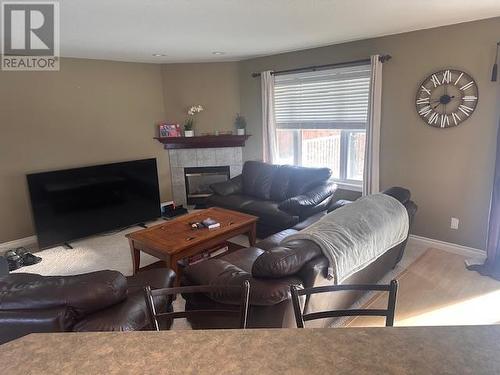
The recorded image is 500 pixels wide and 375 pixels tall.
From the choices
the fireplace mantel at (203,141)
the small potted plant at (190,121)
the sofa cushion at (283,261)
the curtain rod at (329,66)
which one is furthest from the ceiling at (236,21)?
the sofa cushion at (283,261)

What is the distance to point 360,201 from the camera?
9.76 ft

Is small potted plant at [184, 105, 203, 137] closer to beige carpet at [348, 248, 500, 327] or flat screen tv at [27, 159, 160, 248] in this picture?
flat screen tv at [27, 159, 160, 248]

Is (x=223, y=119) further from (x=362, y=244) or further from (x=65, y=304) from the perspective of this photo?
(x=65, y=304)

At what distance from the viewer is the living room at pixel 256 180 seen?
87 cm

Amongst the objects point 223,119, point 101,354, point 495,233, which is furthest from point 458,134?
point 101,354

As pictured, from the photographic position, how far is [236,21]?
3.16 meters

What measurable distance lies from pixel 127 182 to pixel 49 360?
14.2 feet

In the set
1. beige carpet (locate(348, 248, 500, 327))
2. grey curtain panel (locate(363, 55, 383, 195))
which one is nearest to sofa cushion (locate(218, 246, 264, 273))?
beige carpet (locate(348, 248, 500, 327))

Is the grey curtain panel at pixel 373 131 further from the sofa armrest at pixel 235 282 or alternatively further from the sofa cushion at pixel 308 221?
the sofa armrest at pixel 235 282

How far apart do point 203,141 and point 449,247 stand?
3.93 meters

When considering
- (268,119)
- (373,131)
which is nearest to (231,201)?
(268,119)

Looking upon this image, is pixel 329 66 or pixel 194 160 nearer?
pixel 329 66

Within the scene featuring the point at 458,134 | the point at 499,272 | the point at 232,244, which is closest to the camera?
the point at 499,272

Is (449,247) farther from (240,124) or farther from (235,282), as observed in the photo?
(240,124)
